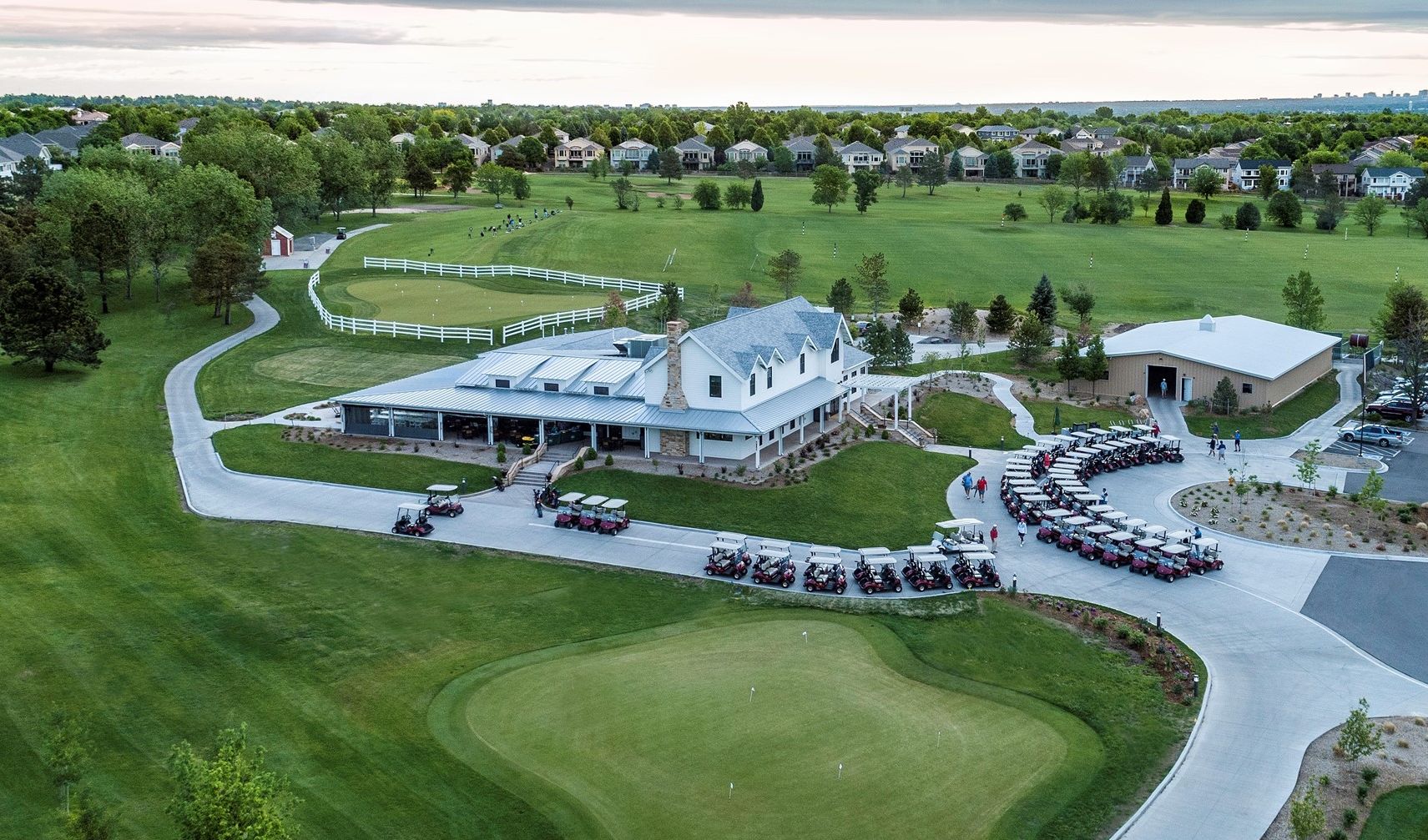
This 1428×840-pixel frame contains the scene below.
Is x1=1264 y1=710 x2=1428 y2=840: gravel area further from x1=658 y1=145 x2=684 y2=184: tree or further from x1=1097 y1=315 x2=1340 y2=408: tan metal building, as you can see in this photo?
x1=658 y1=145 x2=684 y2=184: tree

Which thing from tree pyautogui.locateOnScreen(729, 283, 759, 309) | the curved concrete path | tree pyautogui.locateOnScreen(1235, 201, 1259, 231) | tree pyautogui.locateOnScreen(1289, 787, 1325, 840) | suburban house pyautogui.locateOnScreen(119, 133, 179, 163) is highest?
suburban house pyautogui.locateOnScreen(119, 133, 179, 163)

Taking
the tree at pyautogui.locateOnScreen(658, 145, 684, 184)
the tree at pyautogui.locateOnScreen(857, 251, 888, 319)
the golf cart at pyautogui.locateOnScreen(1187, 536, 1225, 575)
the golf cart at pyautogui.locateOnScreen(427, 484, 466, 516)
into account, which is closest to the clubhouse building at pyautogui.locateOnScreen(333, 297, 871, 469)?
the golf cart at pyautogui.locateOnScreen(427, 484, 466, 516)

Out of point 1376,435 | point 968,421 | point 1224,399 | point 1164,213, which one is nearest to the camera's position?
point 1376,435

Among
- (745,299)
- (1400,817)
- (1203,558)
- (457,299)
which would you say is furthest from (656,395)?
(457,299)

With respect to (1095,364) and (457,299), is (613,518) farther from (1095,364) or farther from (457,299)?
(457,299)

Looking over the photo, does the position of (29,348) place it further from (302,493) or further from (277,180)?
(277,180)

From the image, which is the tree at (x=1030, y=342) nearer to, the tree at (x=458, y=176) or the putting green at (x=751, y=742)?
the putting green at (x=751, y=742)
